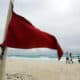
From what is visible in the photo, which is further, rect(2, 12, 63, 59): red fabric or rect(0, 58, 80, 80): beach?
rect(0, 58, 80, 80): beach

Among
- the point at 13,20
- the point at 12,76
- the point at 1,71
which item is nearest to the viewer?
the point at 1,71

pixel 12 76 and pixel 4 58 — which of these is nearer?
pixel 4 58

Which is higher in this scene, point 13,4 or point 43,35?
point 13,4

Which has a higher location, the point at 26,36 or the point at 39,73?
the point at 26,36

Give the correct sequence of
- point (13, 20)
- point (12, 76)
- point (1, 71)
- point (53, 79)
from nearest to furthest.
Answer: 1. point (1, 71)
2. point (13, 20)
3. point (12, 76)
4. point (53, 79)

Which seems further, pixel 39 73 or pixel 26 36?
pixel 39 73

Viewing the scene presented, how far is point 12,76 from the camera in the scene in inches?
632

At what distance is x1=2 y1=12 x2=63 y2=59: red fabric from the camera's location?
563 centimetres

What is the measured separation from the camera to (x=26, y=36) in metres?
5.76

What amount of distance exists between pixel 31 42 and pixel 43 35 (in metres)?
0.21

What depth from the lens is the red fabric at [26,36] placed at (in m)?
5.63

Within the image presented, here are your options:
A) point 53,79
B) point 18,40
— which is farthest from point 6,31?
point 53,79

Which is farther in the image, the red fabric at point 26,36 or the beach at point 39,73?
the beach at point 39,73

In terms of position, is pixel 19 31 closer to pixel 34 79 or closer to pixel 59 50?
pixel 59 50
